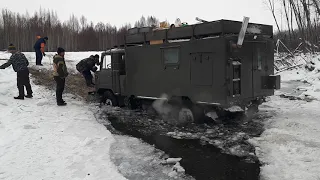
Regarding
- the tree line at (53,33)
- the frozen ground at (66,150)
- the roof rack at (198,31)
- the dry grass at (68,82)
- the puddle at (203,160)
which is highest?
the tree line at (53,33)

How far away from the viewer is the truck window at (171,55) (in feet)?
25.6

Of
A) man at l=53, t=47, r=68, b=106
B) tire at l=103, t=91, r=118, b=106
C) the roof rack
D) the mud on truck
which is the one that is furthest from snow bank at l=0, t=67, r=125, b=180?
the roof rack

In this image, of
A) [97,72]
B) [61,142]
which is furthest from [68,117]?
[97,72]

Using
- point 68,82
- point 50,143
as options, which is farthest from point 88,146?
point 68,82

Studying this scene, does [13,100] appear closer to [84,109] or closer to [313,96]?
[84,109]

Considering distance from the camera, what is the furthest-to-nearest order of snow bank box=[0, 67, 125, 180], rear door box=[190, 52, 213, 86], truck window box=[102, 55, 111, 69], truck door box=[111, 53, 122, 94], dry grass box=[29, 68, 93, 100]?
1. dry grass box=[29, 68, 93, 100]
2. truck window box=[102, 55, 111, 69]
3. truck door box=[111, 53, 122, 94]
4. rear door box=[190, 52, 213, 86]
5. snow bank box=[0, 67, 125, 180]

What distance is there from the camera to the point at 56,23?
49594 mm

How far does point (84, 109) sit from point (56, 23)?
4459cm

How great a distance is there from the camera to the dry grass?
1191 cm

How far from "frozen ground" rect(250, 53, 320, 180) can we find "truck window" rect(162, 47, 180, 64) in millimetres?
2933

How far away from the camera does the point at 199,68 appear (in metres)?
7.32

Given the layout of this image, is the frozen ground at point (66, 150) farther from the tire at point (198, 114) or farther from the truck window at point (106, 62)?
the truck window at point (106, 62)

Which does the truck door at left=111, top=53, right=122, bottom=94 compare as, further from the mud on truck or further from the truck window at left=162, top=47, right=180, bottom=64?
the truck window at left=162, top=47, right=180, bottom=64

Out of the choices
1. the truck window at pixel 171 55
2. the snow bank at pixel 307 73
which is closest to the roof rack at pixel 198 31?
the truck window at pixel 171 55
